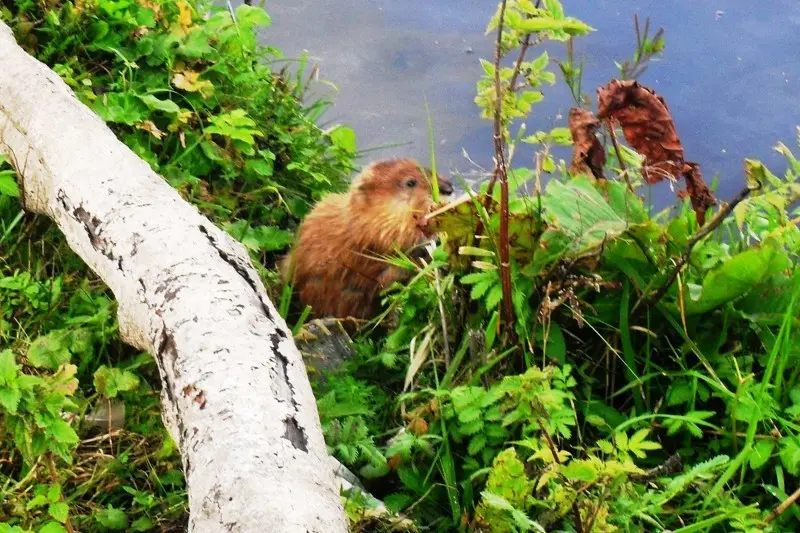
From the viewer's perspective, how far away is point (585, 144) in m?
2.97

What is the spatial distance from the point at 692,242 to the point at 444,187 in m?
1.88

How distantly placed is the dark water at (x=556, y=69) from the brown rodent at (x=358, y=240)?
1.52 metres

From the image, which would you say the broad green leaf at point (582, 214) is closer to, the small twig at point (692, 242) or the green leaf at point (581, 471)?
the small twig at point (692, 242)

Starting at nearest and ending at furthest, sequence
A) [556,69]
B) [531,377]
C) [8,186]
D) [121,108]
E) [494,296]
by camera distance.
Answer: [531,377], [494,296], [8,186], [121,108], [556,69]

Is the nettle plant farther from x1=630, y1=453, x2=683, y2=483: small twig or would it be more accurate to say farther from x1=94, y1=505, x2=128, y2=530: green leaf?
x1=94, y1=505, x2=128, y2=530: green leaf

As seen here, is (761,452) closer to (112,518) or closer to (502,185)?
(502,185)

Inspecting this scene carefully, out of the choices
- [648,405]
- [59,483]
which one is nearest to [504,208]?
[648,405]

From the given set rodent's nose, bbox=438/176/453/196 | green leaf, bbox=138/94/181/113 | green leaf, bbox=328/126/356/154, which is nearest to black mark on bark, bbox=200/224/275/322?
green leaf, bbox=138/94/181/113

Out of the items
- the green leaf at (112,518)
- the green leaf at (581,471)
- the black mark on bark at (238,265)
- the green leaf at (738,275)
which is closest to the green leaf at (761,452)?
the green leaf at (738,275)

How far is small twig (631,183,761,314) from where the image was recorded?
8.18 ft

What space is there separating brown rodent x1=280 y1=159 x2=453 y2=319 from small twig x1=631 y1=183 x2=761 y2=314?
1.14 metres

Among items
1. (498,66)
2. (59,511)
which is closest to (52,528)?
(59,511)

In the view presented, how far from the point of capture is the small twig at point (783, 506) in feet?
7.93

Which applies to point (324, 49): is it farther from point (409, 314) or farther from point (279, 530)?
point (279, 530)
